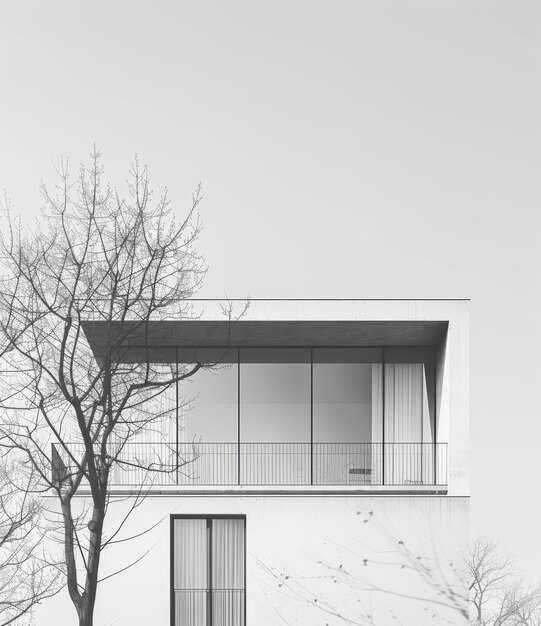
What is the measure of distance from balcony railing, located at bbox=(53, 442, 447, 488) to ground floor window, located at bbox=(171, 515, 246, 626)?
189 cm

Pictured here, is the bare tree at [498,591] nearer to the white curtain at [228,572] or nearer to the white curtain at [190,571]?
the white curtain at [228,572]

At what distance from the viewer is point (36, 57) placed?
50.2 metres

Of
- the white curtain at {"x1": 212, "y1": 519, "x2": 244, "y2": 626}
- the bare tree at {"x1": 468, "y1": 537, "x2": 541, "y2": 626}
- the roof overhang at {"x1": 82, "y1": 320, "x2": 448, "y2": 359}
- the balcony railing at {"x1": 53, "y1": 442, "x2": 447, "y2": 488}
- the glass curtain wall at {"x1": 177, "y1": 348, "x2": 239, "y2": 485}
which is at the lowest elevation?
the bare tree at {"x1": 468, "y1": 537, "x2": 541, "y2": 626}

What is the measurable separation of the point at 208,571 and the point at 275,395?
4495 millimetres

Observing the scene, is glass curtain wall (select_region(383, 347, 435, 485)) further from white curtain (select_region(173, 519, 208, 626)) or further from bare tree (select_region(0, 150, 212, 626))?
bare tree (select_region(0, 150, 212, 626))

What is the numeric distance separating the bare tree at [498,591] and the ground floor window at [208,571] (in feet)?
75.9

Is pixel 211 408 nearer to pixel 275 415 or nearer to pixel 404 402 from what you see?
pixel 275 415

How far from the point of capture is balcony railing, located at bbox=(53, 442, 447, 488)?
18359 mm

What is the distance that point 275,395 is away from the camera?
19.3 m

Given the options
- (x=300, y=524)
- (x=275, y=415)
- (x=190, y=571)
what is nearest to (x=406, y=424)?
(x=275, y=415)

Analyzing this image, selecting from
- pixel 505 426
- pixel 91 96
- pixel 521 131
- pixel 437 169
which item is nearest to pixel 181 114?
pixel 91 96

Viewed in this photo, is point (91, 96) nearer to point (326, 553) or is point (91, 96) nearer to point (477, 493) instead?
point (477, 493)

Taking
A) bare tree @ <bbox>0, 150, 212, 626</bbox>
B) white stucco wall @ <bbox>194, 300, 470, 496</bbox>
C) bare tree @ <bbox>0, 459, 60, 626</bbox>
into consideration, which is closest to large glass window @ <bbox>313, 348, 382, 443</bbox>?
white stucco wall @ <bbox>194, 300, 470, 496</bbox>

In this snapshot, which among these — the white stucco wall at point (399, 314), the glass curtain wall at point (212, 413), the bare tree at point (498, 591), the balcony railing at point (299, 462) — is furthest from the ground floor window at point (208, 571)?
the bare tree at point (498, 591)
